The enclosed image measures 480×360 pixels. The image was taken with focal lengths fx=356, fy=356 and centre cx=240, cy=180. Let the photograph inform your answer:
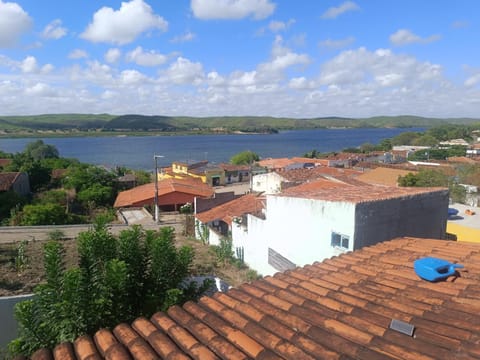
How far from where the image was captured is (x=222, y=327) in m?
3.71

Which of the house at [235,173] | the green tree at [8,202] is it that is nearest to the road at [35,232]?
the green tree at [8,202]

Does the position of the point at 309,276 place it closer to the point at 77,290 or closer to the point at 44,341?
the point at 77,290

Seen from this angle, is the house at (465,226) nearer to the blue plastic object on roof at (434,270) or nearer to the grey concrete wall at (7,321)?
the blue plastic object on roof at (434,270)

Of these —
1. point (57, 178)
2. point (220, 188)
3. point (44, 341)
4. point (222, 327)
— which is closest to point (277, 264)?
point (44, 341)

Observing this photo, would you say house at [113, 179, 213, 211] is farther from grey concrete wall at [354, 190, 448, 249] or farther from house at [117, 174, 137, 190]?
grey concrete wall at [354, 190, 448, 249]

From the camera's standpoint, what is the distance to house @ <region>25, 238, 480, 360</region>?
319 cm

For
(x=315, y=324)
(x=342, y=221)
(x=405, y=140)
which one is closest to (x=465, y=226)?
(x=342, y=221)

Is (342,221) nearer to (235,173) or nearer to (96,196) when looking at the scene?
(96,196)

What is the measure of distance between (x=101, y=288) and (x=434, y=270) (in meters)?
5.14

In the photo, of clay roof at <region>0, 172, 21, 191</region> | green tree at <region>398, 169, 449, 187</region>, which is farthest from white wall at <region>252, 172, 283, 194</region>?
clay roof at <region>0, 172, 21, 191</region>

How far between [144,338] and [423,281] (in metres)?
3.58

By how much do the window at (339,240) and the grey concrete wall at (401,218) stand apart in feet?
1.14

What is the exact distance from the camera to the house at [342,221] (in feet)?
30.4

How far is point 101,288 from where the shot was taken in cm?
604
